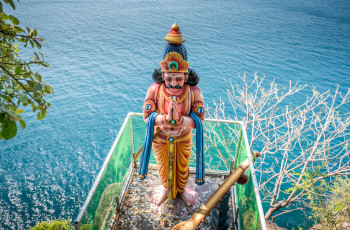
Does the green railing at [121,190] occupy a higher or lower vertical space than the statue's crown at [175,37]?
lower

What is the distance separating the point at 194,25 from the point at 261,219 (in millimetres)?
25784

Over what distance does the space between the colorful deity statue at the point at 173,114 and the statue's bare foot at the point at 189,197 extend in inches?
13.4

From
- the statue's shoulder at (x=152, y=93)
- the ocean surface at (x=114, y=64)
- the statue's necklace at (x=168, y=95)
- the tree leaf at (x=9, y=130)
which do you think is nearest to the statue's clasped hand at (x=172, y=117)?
the statue's necklace at (x=168, y=95)

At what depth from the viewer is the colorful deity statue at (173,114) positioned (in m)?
4.43

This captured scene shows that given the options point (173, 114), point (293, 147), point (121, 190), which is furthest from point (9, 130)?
point (293, 147)

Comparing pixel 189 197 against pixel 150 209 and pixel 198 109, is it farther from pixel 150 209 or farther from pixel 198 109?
pixel 198 109

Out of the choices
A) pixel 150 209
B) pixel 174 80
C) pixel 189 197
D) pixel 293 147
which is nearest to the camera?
pixel 174 80

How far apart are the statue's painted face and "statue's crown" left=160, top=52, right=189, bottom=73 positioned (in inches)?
2.9

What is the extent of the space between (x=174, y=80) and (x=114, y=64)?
15.7 meters

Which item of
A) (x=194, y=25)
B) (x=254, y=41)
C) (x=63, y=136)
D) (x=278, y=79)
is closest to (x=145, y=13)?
(x=194, y=25)

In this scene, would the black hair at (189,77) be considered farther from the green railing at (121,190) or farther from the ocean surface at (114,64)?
the ocean surface at (114,64)

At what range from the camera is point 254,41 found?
915 inches

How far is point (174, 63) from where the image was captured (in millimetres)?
4379

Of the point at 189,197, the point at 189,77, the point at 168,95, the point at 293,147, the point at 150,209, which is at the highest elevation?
the point at 189,77
